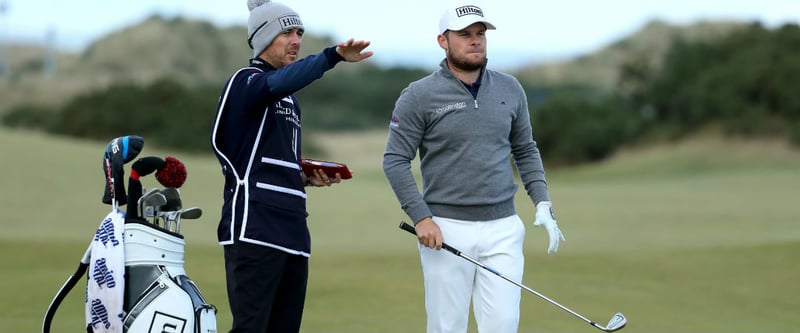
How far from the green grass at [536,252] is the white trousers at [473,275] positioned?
3192mm

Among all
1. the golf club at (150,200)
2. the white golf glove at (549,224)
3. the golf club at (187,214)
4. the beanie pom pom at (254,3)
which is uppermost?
the beanie pom pom at (254,3)

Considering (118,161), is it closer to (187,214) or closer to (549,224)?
(187,214)

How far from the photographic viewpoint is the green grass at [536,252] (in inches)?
379

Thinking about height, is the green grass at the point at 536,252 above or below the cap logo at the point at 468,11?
below

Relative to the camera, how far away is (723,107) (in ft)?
144

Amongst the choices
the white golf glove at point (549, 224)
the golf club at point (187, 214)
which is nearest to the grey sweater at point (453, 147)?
the white golf glove at point (549, 224)

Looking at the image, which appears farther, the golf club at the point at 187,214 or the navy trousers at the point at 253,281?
the golf club at the point at 187,214

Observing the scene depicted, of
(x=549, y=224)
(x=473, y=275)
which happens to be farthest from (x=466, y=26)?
(x=473, y=275)

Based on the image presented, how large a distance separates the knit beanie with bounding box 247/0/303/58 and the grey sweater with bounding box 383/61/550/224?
0.61 m

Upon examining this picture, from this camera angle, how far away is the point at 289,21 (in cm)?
538

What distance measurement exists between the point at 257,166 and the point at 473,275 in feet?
3.85

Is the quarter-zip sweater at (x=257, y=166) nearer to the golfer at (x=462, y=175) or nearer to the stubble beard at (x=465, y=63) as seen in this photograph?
the golfer at (x=462, y=175)

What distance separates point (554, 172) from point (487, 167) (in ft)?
139

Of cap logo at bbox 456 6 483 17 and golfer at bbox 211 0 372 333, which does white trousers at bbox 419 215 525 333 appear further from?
cap logo at bbox 456 6 483 17
